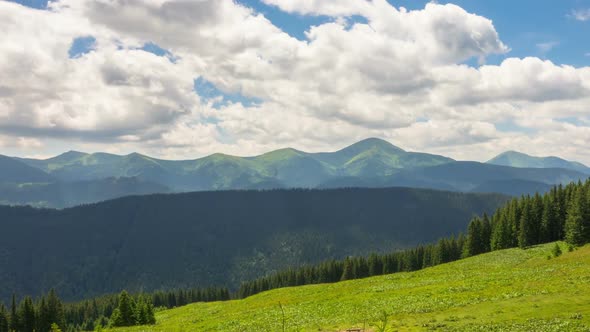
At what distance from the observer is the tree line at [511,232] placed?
8375cm

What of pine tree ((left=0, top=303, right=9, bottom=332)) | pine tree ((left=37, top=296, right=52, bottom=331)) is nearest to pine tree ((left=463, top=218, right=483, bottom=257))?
pine tree ((left=37, top=296, right=52, bottom=331))

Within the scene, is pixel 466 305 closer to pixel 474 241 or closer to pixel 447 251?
pixel 474 241

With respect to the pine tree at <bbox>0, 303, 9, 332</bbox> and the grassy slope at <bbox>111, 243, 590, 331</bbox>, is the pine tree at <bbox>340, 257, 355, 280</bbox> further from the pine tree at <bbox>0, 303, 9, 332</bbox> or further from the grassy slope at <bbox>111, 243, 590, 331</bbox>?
the pine tree at <bbox>0, 303, 9, 332</bbox>

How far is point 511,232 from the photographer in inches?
4126

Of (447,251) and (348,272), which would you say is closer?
(447,251)

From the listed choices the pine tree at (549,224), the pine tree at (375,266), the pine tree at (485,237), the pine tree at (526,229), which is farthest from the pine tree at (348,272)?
the pine tree at (549,224)

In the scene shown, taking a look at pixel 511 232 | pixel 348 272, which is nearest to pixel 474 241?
pixel 511 232

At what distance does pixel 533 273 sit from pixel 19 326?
103m

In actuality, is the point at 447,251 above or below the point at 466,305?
below

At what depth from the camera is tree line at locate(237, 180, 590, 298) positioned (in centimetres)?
8375

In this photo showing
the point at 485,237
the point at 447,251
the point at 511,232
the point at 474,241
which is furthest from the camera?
the point at 447,251

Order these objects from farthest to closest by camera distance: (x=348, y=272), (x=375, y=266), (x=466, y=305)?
(x=375, y=266) < (x=348, y=272) < (x=466, y=305)

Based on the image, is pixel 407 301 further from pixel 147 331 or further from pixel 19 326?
pixel 19 326

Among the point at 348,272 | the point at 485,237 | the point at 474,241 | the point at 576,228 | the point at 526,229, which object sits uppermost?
the point at 576,228
